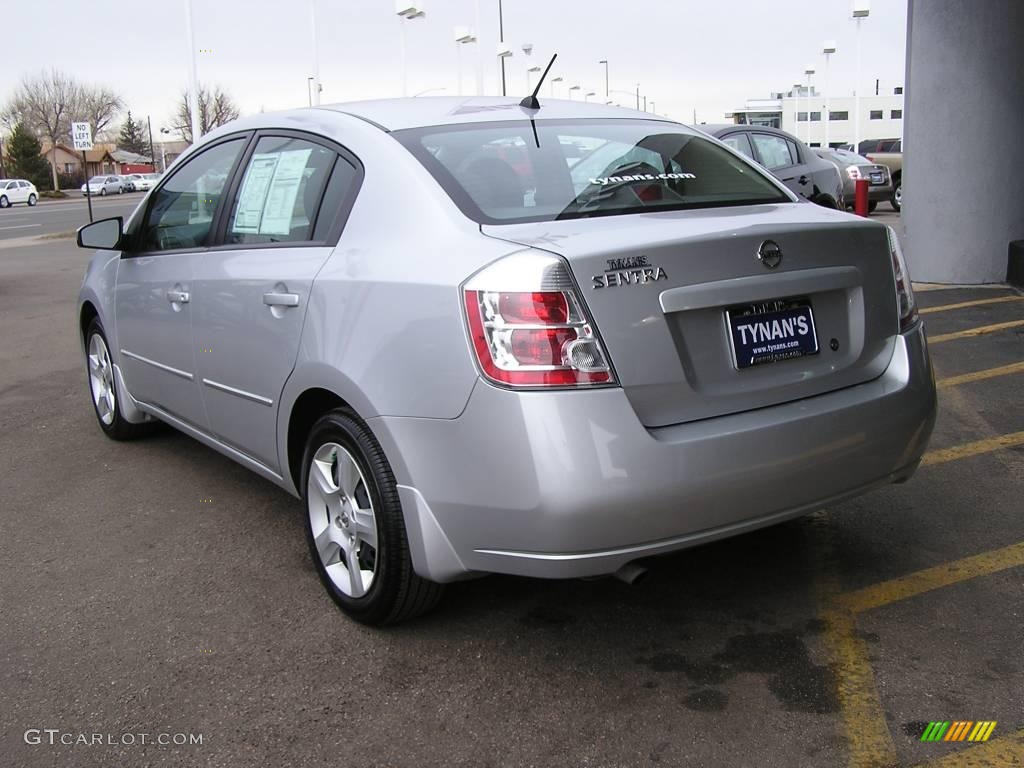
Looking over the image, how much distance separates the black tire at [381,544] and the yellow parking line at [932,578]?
1.40 meters

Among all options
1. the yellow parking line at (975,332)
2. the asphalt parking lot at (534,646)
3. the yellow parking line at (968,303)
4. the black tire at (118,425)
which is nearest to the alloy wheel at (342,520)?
the asphalt parking lot at (534,646)

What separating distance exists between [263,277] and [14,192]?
56164mm

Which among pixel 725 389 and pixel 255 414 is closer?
pixel 725 389

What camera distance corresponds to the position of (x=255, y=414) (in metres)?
3.79

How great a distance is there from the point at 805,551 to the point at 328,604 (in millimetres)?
1766

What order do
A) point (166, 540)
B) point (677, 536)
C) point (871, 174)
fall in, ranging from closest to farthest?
point (677, 536) < point (166, 540) < point (871, 174)

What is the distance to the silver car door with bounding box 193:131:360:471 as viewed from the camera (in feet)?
11.4

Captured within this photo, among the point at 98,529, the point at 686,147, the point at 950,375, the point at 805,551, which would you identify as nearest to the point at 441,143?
the point at 686,147

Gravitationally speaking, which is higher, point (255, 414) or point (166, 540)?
point (255, 414)

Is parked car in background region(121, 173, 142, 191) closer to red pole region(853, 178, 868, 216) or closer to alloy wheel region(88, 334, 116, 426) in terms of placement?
red pole region(853, 178, 868, 216)

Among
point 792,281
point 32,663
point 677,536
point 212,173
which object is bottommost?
point 32,663

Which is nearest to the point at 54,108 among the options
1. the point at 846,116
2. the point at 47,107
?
the point at 47,107

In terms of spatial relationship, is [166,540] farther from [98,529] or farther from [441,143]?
[441,143]

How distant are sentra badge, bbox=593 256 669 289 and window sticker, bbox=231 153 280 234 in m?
1.72
